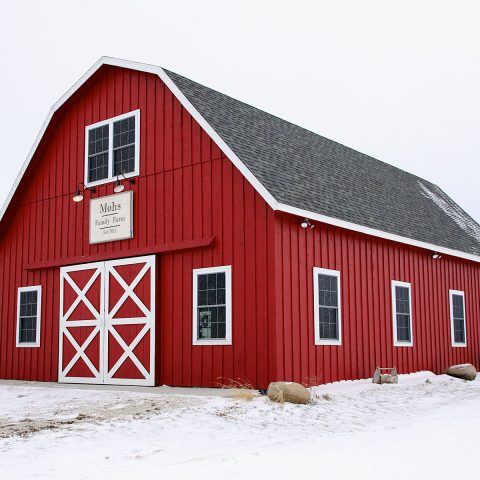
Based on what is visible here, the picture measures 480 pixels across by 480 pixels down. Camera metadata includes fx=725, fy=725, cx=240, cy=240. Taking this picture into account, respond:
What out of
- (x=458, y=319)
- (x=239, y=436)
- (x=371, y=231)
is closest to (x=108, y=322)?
(x=371, y=231)

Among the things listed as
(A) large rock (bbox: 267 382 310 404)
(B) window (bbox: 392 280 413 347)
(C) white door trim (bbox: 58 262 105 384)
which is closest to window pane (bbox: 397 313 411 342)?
(B) window (bbox: 392 280 413 347)

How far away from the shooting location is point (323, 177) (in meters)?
16.3

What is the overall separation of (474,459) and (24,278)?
13092 mm

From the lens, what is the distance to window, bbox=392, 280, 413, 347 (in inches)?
650

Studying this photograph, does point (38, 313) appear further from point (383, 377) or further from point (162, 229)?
point (383, 377)

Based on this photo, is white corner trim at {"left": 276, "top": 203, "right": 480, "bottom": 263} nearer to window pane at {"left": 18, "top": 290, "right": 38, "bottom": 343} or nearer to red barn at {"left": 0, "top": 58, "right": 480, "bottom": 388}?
red barn at {"left": 0, "top": 58, "right": 480, "bottom": 388}

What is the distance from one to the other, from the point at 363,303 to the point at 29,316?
7.88 metres

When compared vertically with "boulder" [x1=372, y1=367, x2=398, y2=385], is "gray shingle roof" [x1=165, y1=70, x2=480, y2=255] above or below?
above

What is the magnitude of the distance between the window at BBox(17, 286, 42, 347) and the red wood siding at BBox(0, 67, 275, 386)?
7.4 inches

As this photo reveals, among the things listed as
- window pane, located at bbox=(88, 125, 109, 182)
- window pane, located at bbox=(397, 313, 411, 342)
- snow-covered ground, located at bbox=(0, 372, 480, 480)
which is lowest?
snow-covered ground, located at bbox=(0, 372, 480, 480)

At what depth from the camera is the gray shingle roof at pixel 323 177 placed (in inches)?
552

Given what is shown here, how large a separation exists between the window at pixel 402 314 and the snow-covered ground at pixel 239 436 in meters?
3.15

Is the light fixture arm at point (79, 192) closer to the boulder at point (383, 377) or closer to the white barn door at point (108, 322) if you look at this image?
the white barn door at point (108, 322)

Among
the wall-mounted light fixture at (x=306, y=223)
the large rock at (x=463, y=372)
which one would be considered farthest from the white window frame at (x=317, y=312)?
the large rock at (x=463, y=372)
